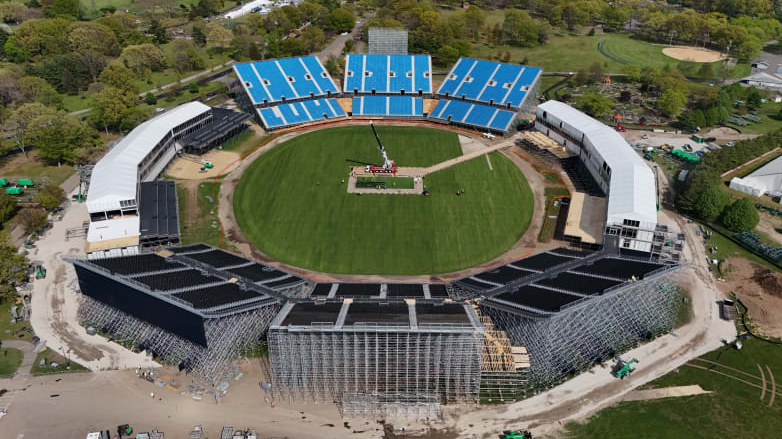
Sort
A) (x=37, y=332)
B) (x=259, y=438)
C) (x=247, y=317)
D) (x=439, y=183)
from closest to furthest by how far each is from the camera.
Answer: (x=259, y=438)
(x=247, y=317)
(x=37, y=332)
(x=439, y=183)

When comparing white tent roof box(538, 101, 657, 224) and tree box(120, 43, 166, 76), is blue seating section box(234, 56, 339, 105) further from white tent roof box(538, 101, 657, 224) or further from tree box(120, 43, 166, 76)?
white tent roof box(538, 101, 657, 224)

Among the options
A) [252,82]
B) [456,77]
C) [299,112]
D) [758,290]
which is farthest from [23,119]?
[758,290]

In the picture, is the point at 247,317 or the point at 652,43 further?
the point at 652,43

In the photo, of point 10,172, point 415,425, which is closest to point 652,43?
point 415,425

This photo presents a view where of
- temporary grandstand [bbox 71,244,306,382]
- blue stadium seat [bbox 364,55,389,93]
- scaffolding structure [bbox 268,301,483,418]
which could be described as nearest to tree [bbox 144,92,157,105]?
blue stadium seat [bbox 364,55,389,93]

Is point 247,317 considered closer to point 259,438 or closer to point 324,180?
point 259,438

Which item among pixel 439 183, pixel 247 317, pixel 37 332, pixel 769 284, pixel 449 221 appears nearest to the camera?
pixel 247 317
